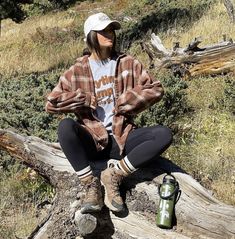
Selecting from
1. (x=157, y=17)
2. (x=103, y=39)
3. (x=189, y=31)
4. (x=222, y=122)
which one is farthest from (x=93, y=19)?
(x=157, y=17)

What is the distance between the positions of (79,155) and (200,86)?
14.9ft

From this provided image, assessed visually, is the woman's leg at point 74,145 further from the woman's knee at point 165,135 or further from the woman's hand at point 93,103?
the woman's knee at point 165,135

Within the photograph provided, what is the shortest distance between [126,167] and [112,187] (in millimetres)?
193

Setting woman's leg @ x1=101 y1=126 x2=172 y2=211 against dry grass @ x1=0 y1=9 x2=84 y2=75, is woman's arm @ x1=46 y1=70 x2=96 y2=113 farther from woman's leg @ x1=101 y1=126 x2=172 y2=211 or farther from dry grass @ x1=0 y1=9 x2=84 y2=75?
dry grass @ x1=0 y1=9 x2=84 y2=75

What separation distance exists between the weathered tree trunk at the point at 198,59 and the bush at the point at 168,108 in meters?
1.16

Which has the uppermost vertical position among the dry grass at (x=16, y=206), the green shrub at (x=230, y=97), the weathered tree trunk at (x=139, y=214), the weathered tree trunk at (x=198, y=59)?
the weathered tree trunk at (x=139, y=214)

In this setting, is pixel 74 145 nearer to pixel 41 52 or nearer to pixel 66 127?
pixel 66 127

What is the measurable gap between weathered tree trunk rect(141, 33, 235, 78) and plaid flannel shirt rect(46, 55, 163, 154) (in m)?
4.67

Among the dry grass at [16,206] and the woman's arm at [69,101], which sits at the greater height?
the woman's arm at [69,101]

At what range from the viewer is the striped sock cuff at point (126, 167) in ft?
14.8

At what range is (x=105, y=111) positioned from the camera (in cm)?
476

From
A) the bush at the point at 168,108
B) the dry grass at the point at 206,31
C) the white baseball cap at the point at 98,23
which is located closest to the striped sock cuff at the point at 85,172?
the white baseball cap at the point at 98,23

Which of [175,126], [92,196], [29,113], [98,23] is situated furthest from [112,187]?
[29,113]

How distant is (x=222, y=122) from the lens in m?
6.92
